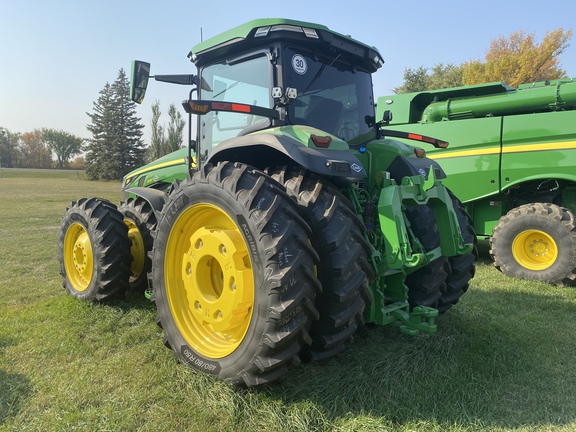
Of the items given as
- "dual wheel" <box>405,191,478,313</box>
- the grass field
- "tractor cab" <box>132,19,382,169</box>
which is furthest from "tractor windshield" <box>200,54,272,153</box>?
the grass field

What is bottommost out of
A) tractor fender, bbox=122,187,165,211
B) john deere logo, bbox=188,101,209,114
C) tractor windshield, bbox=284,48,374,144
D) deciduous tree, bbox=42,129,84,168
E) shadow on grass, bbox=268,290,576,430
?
shadow on grass, bbox=268,290,576,430

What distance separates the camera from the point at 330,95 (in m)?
3.49

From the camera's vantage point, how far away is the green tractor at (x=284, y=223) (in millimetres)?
2346

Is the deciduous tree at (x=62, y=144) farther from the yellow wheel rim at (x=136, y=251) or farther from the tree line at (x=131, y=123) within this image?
the yellow wheel rim at (x=136, y=251)

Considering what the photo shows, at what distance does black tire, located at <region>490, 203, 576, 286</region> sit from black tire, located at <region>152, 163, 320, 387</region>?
16.4 ft

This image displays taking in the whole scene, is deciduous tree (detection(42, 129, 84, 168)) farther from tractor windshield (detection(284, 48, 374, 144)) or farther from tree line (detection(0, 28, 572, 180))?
tractor windshield (detection(284, 48, 374, 144))

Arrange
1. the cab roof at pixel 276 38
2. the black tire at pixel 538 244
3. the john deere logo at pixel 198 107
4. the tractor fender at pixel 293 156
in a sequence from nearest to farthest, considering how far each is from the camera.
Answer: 1. the tractor fender at pixel 293 156
2. the john deere logo at pixel 198 107
3. the cab roof at pixel 276 38
4. the black tire at pixel 538 244

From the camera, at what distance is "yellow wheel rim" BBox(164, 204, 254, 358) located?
2.57 metres

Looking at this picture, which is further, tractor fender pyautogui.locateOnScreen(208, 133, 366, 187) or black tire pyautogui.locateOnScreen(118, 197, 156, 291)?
black tire pyautogui.locateOnScreen(118, 197, 156, 291)

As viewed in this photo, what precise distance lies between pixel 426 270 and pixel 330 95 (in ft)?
5.43

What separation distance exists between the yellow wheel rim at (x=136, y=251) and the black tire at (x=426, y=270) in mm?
2733

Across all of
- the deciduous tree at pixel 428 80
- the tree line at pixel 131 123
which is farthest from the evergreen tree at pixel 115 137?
the deciduous tree at pixel 428 80

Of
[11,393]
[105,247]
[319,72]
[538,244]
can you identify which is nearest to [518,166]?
[538,244]

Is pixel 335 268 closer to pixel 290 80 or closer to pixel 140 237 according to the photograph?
pixel 290 80
